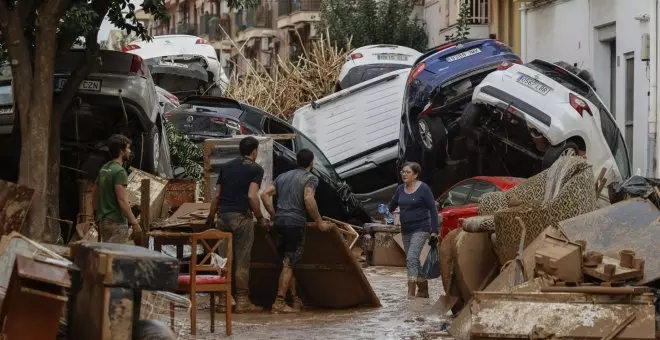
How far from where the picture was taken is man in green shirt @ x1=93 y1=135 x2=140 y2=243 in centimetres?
1334

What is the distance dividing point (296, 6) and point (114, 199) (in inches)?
1766

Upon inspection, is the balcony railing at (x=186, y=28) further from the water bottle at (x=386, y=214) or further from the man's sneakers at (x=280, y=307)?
the man's sneakers at (x=280, y=307)

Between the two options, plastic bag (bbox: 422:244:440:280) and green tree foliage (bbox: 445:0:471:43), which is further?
green tree foliage (bbox: 445:0:471:43)

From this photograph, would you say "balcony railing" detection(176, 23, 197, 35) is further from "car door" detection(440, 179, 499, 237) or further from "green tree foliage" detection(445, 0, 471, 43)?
"car door" detection(440, 179, 499, 237)

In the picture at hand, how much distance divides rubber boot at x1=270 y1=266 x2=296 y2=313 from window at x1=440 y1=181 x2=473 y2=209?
22.4 ft

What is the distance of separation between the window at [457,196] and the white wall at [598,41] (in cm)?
512

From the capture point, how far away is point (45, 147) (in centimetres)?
1515

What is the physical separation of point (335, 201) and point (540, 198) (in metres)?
8.77

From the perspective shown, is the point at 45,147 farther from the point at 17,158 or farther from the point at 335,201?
the point at 335,201

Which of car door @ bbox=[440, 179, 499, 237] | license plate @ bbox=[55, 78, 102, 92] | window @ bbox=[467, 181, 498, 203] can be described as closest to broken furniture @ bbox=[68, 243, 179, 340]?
license plate @ bbox=[55, 78, 102, 92]

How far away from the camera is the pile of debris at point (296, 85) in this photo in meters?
31.6

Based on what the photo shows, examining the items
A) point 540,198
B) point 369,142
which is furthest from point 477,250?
point 369,142

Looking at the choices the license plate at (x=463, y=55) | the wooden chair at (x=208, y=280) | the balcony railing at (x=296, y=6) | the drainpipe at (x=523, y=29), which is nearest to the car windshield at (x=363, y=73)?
the drainpipe at (x=523, y=29)

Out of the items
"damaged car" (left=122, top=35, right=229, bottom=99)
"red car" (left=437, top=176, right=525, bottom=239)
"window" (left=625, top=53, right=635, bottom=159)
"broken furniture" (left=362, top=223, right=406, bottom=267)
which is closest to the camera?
"red car" (left=437, top=176, right=525, bottom=239)
